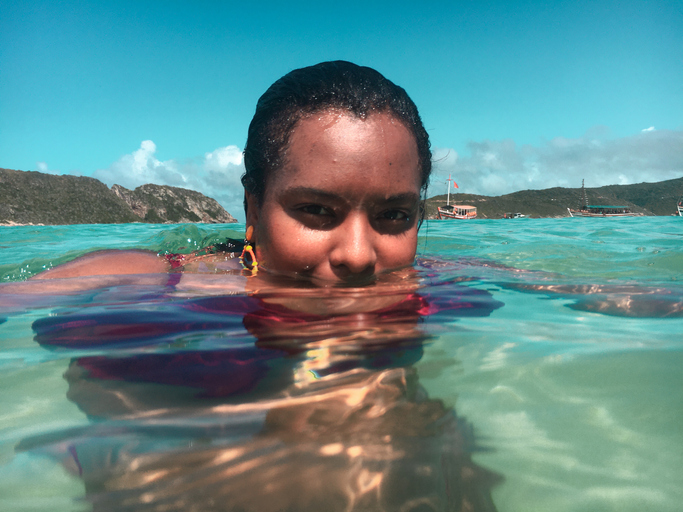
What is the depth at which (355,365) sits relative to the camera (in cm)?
142

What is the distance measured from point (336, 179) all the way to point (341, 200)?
→ 124 millimetres

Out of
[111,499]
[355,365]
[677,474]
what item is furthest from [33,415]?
[677,474]

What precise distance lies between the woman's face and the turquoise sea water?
0.33 meters

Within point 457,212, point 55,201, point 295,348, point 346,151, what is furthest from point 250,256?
point 457,212

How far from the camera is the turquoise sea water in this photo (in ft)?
2.99

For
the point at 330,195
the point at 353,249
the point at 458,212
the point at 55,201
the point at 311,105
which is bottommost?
the point at 353,249

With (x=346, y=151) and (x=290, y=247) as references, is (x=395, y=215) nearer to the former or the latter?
(x=346, y=151)

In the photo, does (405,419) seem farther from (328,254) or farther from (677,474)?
(328,254)

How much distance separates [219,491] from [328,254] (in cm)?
157

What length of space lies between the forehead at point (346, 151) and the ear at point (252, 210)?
345mm

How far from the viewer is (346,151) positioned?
237 centimetres

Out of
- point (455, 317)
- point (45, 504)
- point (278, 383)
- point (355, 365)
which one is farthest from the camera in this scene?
point (455, 317)

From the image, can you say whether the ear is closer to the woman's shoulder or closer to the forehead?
the forehead

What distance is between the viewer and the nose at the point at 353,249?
2236 mm
